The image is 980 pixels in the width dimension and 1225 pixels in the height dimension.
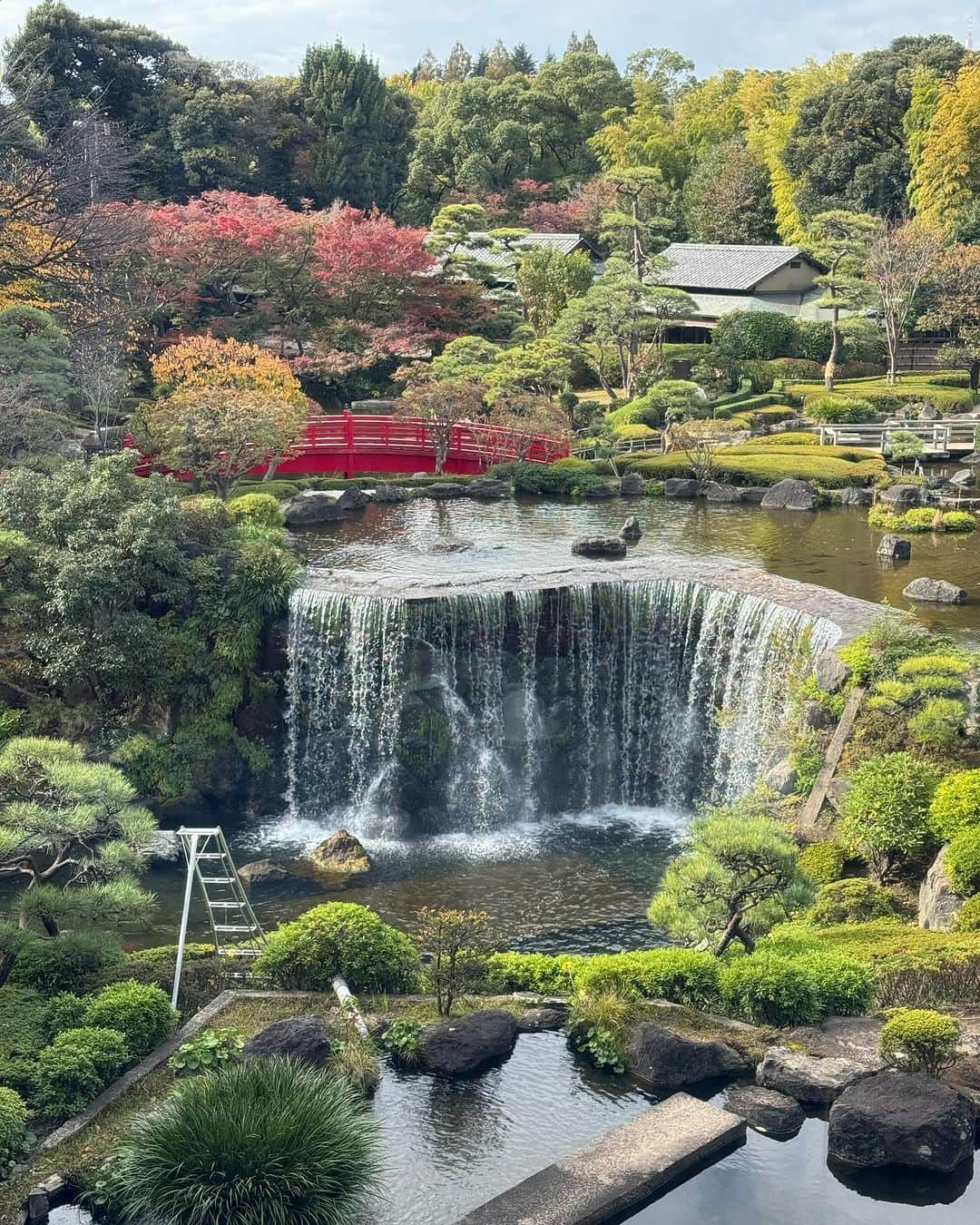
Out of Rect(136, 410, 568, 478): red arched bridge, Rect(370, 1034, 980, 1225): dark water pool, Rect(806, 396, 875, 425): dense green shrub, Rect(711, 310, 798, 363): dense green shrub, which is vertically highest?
Rect(711, 310, 798, 363): dense green shrub

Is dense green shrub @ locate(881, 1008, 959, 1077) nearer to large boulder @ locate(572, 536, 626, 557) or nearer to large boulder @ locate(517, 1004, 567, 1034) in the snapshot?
large boulder @ locate(517, 1004, 567, 1034)

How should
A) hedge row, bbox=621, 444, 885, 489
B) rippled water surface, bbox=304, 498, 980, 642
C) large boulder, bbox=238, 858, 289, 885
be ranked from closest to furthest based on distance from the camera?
large boulder, bbox=238, 858, 289, 885, rippled water surface, bbox=304, 498, 980, 642, hedge row, bbox=621, 444, 885, 489

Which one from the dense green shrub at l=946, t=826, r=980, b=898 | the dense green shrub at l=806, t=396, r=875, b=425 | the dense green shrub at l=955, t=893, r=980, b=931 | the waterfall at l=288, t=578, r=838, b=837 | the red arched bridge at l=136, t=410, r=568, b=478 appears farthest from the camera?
the dense green shrub at l=806, t=396, r=875, b=425

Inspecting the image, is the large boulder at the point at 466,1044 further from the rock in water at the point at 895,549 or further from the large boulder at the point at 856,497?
the large boulder at the point at 856,497

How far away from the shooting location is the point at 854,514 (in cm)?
3938

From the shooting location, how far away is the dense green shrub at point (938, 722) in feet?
71.5

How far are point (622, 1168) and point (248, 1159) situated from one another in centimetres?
365

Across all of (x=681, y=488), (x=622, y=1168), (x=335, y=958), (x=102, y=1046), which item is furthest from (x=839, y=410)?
(x=102, y=1046)

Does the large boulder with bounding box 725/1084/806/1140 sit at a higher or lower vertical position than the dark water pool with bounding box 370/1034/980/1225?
higher

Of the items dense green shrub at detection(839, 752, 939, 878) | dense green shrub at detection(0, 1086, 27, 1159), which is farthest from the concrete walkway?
dense green shrub at detection(839, 752, 939, 878)

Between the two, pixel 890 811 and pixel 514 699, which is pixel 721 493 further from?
pixel 890 811

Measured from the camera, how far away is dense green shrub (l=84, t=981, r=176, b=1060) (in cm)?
1563

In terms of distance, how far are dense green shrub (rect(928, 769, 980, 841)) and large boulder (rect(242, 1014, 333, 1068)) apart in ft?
32.2

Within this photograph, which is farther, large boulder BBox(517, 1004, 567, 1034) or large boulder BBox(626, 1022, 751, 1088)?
large boulder BBox(517, 1004, 567, 1034)
